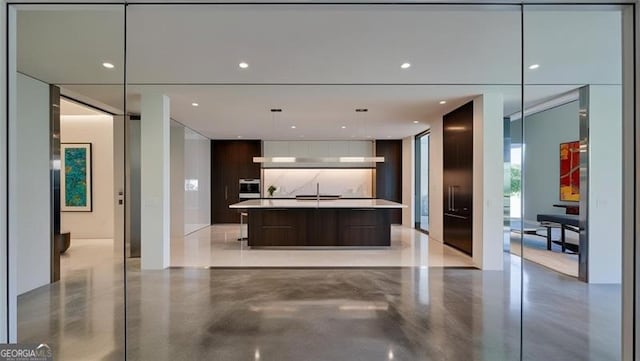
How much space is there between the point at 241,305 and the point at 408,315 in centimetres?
171

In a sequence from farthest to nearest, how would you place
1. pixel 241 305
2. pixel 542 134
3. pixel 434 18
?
1. pixel 542 134
2. pixel 241 305
3. pixel 434 18

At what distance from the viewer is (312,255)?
5.77 m

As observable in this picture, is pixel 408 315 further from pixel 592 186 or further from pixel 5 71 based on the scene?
pixel 5 71

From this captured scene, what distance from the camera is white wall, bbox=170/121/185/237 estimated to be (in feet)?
23.8

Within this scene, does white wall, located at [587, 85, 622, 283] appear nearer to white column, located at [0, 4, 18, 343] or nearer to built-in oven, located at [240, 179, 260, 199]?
white column, located at [0, 4, 18, 343]

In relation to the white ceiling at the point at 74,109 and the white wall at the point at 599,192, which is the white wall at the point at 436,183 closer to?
the white wall at the point at 599,192

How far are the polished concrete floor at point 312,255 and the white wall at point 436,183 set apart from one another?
32 cm

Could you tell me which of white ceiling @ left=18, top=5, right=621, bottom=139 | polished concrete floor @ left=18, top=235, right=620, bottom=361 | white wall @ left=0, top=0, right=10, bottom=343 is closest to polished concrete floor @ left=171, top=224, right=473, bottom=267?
polished concrete floor @ left=18, top=235, right=620, bottom=361

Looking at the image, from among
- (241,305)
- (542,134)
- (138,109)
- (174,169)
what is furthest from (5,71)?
(174,169)

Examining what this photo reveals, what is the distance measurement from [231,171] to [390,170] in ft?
16.0

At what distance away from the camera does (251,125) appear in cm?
748

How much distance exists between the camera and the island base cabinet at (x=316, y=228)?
20.7ft

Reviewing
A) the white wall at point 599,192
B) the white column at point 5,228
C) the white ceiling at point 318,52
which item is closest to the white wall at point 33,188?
the white ceiling at point 318,52

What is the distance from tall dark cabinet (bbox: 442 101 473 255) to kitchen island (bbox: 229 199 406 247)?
1063 millimetres
